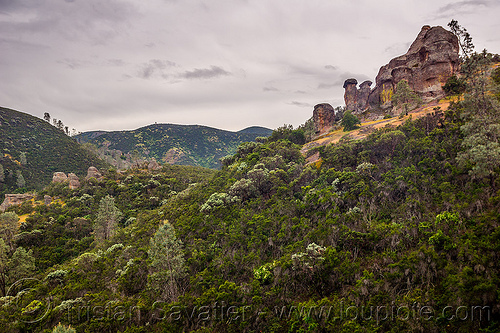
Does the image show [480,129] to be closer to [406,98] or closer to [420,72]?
[406,98]

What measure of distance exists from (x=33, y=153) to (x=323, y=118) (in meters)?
123

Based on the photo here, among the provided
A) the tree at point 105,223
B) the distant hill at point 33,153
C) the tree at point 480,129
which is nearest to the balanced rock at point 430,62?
the tree at point 480,129

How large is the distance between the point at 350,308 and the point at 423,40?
53.9 m

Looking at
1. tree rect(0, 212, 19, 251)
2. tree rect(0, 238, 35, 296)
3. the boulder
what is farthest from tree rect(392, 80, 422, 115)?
tree rect(0, 212, 19, 251)

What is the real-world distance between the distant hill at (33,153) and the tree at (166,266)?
9144cm

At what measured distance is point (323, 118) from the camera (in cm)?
5341

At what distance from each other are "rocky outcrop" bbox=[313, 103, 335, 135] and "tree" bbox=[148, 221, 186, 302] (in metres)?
41.8

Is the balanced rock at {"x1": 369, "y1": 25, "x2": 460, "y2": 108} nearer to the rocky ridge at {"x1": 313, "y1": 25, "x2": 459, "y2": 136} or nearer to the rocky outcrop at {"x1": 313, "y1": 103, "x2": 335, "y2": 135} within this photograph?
the rocky ridge at {"x1": 313, "y1": 25, "x2": 459, "y2": 136}

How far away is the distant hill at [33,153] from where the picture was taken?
88688mm

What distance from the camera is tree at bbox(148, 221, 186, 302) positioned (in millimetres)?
20800

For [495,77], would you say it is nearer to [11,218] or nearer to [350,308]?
[350,308]

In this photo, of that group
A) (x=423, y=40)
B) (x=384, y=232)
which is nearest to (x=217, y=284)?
(x=384, y=232)

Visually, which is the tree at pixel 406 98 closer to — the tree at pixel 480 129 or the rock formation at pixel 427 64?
the rock formation at pixel 427 64

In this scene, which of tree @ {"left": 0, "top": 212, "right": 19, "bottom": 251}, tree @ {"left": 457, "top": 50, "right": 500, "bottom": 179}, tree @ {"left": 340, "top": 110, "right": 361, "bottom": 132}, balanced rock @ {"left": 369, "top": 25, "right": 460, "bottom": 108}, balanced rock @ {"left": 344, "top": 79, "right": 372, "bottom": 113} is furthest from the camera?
balanced rock @ {"left": 344, "top": 79, "right": 372, "bottom": 113}
